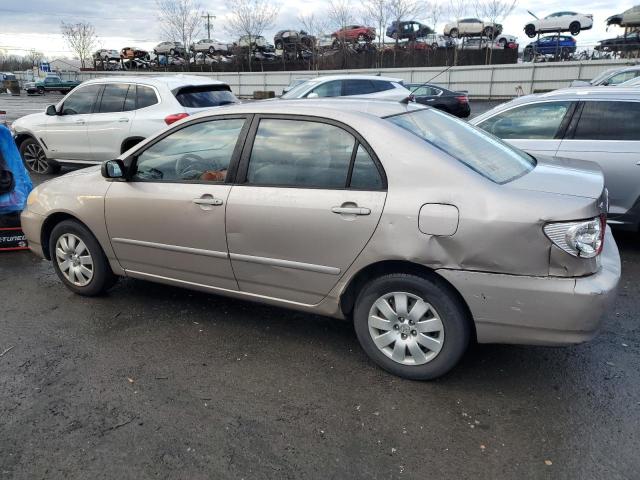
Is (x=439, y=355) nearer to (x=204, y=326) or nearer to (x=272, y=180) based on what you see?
(x=272, y=180)

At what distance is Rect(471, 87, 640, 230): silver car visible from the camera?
16.9 feet

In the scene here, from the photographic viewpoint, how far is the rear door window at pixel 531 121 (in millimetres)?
5558

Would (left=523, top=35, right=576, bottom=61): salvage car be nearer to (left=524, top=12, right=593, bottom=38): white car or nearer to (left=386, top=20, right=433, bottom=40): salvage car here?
(left=524, top=12, right=593, bottom=38): white car

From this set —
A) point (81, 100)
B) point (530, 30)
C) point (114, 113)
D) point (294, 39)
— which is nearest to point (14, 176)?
point (114, 113)

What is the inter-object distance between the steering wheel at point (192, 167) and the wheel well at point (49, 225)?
1.07m

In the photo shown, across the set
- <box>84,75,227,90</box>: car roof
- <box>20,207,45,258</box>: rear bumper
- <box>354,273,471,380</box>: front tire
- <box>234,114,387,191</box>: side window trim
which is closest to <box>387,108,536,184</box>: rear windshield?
<box>234,114,387,191</box>: side window trim

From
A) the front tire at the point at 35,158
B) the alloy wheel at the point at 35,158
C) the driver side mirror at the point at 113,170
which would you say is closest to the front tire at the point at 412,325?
the driver side mirror at the point at 113,170

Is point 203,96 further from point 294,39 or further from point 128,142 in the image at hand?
point 294,39

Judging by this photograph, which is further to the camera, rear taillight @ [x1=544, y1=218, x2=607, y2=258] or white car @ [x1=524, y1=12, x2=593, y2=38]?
white car @ [x1=524, y1=12, x2=593, y2=38]

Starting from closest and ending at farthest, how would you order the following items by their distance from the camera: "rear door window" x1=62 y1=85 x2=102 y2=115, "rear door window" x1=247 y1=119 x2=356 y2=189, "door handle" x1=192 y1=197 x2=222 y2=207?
"rear door window" x1=247 y1=119 x2=356 y2=189 → "door handle" x1=192 y1=197 x2=222 y2=207 → "rear door window" x1=62 y1=85 x2=102 y2=115

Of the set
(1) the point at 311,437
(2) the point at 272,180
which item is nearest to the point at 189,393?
(1) the point at 311,437

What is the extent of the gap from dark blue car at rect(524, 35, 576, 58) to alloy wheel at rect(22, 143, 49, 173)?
3188 centimetres

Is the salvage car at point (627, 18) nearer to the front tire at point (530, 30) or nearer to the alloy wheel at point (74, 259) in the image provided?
the front tire at point (530, 30)

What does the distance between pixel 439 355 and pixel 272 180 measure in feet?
4.92
